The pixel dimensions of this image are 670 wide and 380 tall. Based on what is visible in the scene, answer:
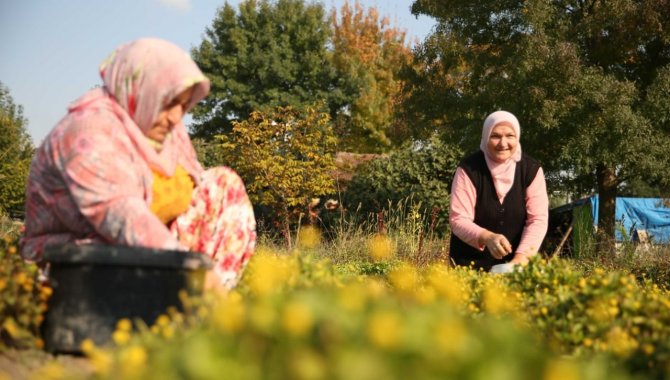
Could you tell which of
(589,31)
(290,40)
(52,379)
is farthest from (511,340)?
(290,40)

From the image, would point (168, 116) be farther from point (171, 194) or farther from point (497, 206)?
point (497, 206)

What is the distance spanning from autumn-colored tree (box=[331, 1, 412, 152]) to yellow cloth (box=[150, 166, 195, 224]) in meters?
22.9

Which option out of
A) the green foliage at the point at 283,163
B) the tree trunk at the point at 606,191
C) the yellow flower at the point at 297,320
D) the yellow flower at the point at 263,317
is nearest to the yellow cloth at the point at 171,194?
the yellow flower at the point at 263,317

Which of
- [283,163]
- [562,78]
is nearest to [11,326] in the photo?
[562,78]

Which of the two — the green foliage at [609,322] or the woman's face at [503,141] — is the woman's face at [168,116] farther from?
the woman's face at [503,141]

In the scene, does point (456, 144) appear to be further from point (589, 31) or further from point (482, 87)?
point (589, 31)

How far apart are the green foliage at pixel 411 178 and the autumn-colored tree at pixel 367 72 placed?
8303 millimetres

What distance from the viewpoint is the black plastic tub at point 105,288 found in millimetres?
2531

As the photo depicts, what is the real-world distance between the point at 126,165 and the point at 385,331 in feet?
5.79

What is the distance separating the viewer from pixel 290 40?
3278 centimetres

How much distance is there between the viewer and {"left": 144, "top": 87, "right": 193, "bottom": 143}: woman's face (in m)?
2.96

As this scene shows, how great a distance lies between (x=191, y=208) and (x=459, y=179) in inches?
102

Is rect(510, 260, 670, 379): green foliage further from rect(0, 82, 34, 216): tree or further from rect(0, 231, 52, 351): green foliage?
rect(0, 82, 34, 216): tree

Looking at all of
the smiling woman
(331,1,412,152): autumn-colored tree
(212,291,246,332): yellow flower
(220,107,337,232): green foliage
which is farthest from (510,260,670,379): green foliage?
(331,1,412,152): autumn-colored tree
